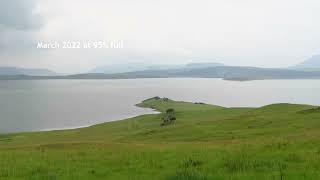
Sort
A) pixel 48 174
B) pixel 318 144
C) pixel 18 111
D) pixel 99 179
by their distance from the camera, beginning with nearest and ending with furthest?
1. pixel 99 179
2. pixel 48 174
3. pixel 318 144
4. pixel 18 111

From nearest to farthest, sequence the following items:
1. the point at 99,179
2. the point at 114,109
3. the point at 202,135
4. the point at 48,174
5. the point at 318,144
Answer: the point at 99,179, the point at 48,174, the point at 318,144, the point at 202,135, the point at 114,109

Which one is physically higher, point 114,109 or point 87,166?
point 87,166

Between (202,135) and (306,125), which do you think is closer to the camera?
(306,125)

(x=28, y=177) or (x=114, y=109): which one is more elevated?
(x=28, y=177)

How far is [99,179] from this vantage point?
17.1 meters

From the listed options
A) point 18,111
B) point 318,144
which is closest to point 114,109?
point 18,111

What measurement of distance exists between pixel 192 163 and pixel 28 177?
24.0ft

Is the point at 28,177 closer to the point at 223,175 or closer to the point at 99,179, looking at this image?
the point at 99,179

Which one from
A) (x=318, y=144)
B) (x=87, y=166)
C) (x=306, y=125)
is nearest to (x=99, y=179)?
(x=87, y=166)

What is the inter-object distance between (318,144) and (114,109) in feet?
564

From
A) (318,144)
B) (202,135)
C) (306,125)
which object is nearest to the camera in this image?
(318,144)

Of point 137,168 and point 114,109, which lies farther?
point 114,109

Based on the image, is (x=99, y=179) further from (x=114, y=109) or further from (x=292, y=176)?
(x=114, y=109)

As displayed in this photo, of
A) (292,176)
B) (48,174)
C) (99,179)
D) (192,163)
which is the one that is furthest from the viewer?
(192,163)
